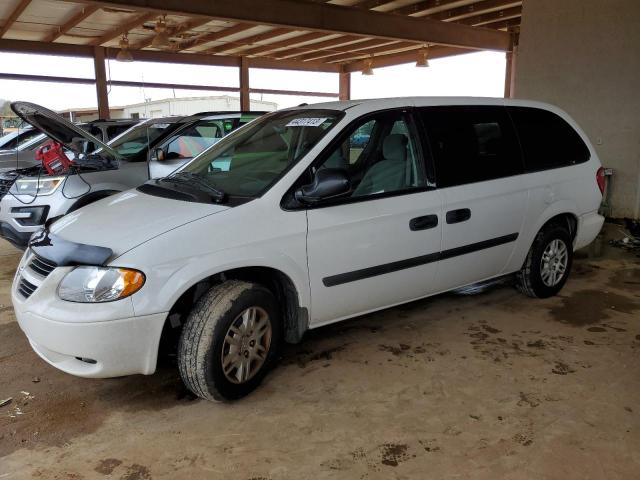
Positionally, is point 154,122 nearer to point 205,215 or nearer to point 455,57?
point 205,215

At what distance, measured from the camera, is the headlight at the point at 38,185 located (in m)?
5.39

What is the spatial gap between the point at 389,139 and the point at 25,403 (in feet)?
8.83

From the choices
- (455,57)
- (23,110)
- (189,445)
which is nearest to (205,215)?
(189,445)

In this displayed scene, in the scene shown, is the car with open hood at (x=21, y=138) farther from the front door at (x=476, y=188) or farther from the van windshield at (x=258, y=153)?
the front door at (x=476, y=188)

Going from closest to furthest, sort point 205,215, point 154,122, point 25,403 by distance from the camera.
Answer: point 205,215, point 25,403, point 154,122

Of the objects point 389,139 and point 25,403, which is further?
point 389,139

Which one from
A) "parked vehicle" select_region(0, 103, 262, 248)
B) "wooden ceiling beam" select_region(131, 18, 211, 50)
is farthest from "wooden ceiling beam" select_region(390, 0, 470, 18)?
"parked vehicle" select_region(0, 103, 262, 248)

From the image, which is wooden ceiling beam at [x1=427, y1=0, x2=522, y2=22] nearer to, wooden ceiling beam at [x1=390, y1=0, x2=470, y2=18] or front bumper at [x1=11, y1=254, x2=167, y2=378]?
wooden ceiling beam at [x1=390, y1=0, x2=470, y2=18]

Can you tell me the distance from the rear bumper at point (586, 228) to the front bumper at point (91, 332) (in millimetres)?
3639

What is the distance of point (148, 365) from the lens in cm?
270

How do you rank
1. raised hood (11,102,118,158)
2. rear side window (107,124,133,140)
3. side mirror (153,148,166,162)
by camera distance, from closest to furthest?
raised hood (11,102,118,158), side mirror (153,148,166,162), rear side window (107,124,133,140)

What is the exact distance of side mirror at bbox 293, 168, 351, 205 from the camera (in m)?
2.95

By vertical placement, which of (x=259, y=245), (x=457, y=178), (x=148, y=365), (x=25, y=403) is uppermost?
(x=457, y=178)

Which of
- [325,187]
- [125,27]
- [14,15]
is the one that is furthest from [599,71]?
Result: [14,15]
